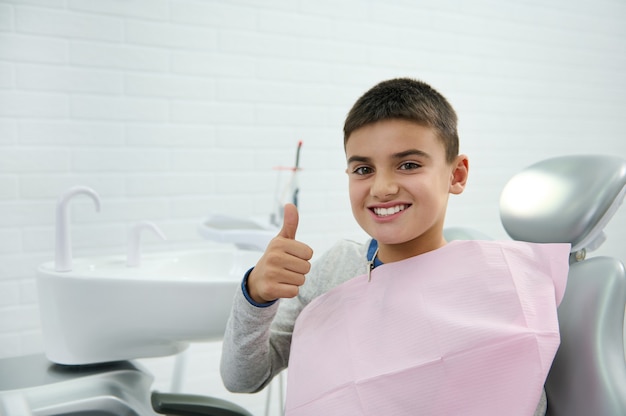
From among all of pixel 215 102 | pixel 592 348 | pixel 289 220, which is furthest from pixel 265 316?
pixel 215 102

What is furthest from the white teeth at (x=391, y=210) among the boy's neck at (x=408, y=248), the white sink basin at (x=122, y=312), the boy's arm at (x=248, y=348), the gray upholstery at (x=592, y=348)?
the white sink basin at (x=122, y=312)

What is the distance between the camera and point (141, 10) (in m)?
2.00

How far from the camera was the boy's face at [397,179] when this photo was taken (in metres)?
Answer: 0.95

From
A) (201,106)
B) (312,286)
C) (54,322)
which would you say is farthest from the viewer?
(201,106)

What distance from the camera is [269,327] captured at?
103cm

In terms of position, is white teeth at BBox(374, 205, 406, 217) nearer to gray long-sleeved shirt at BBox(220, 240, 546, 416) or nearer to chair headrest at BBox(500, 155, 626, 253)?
gray long-sleeved shirt at BBox(220, 240, 546, 416)

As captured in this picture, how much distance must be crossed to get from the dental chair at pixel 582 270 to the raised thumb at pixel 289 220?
48cm

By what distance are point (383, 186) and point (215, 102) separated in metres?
1.38

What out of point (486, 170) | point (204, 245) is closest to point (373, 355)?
point (204, 245)

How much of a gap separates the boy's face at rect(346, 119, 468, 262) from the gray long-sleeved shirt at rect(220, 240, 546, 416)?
0.55ft

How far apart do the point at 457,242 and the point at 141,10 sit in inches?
61.9

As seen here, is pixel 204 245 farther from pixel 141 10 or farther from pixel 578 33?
pixel 578 33

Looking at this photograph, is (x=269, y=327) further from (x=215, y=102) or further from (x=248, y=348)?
(x=215, y=102)

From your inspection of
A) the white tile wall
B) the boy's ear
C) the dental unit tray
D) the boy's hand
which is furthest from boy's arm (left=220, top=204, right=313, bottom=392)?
the white tile wall
